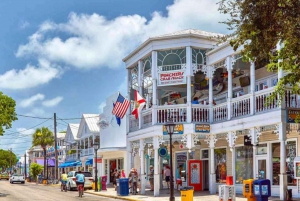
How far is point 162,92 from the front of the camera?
3644cm

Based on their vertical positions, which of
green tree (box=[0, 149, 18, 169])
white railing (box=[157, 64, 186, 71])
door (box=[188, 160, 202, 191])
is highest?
white railing (box=[157, 64, 186, 71])

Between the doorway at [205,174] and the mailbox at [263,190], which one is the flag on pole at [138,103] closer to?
the doorway at [205,174]

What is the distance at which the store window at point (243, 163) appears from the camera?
26.6 metres

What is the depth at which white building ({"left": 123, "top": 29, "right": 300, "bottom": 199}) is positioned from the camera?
2361cm

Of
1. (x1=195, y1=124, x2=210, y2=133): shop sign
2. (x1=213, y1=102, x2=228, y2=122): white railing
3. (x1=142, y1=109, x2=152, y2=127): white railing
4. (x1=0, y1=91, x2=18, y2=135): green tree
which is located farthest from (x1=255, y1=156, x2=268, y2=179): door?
(x1=0, y1=91, x2=18, y2=135): green tree

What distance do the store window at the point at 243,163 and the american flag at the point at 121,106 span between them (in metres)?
8.74

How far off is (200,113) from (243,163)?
3.65m

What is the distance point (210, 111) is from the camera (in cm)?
2797

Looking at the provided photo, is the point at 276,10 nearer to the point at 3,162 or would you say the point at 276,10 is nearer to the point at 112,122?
the point at 112,122

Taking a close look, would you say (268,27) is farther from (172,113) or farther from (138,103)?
(138,103)

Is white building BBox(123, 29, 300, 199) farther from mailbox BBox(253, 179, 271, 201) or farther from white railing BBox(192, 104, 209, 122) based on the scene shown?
mailbox BBox(253, 179, 271, 201)

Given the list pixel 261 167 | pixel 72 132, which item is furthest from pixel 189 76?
pixel 72 132

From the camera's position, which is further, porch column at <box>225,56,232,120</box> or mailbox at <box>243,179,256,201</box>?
porch column at <box>225,56,232,120</box>

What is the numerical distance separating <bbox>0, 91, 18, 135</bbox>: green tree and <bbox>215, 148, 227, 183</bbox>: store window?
A: 1520cm
